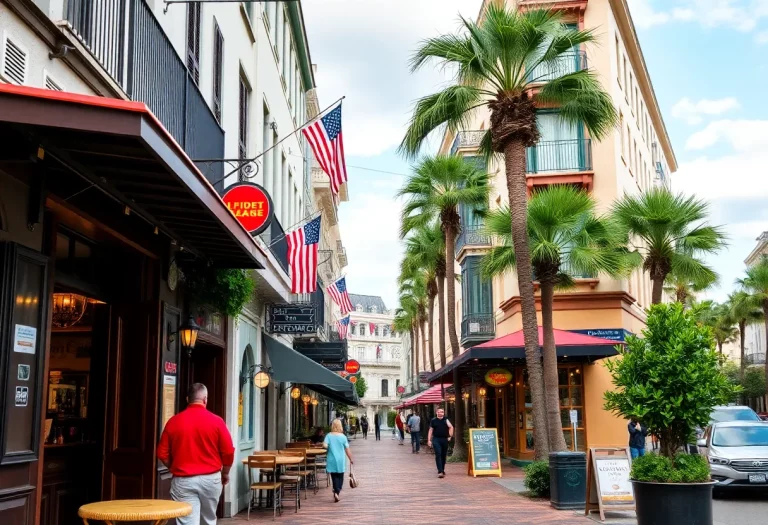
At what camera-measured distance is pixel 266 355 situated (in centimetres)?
1850

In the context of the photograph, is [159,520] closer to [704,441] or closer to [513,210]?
[513,210]

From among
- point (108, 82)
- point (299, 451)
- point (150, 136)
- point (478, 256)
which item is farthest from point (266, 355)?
point (478, 256)

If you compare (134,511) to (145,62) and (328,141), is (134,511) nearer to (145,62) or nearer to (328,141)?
(145,62)

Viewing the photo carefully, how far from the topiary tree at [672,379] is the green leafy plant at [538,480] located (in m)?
5.64

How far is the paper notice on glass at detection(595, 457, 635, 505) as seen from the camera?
13.6m

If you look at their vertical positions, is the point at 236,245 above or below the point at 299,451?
above

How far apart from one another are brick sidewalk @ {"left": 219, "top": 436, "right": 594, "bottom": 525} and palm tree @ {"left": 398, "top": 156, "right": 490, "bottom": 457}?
9023 millimetres

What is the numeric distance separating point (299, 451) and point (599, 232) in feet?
34.4

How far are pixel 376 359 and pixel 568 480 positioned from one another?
355ft

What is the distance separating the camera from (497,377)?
26.5 meters

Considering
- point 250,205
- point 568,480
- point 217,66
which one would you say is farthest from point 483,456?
point 217,66

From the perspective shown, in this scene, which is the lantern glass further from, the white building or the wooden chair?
the white building

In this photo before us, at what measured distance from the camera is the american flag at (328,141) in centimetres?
1436

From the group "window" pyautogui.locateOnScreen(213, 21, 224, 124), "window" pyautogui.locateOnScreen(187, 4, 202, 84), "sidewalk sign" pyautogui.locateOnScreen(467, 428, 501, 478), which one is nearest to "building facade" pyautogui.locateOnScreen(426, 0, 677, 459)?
"sidewalk sign" pyautogui.locateOnScreen(467, 428, 501, 478)
